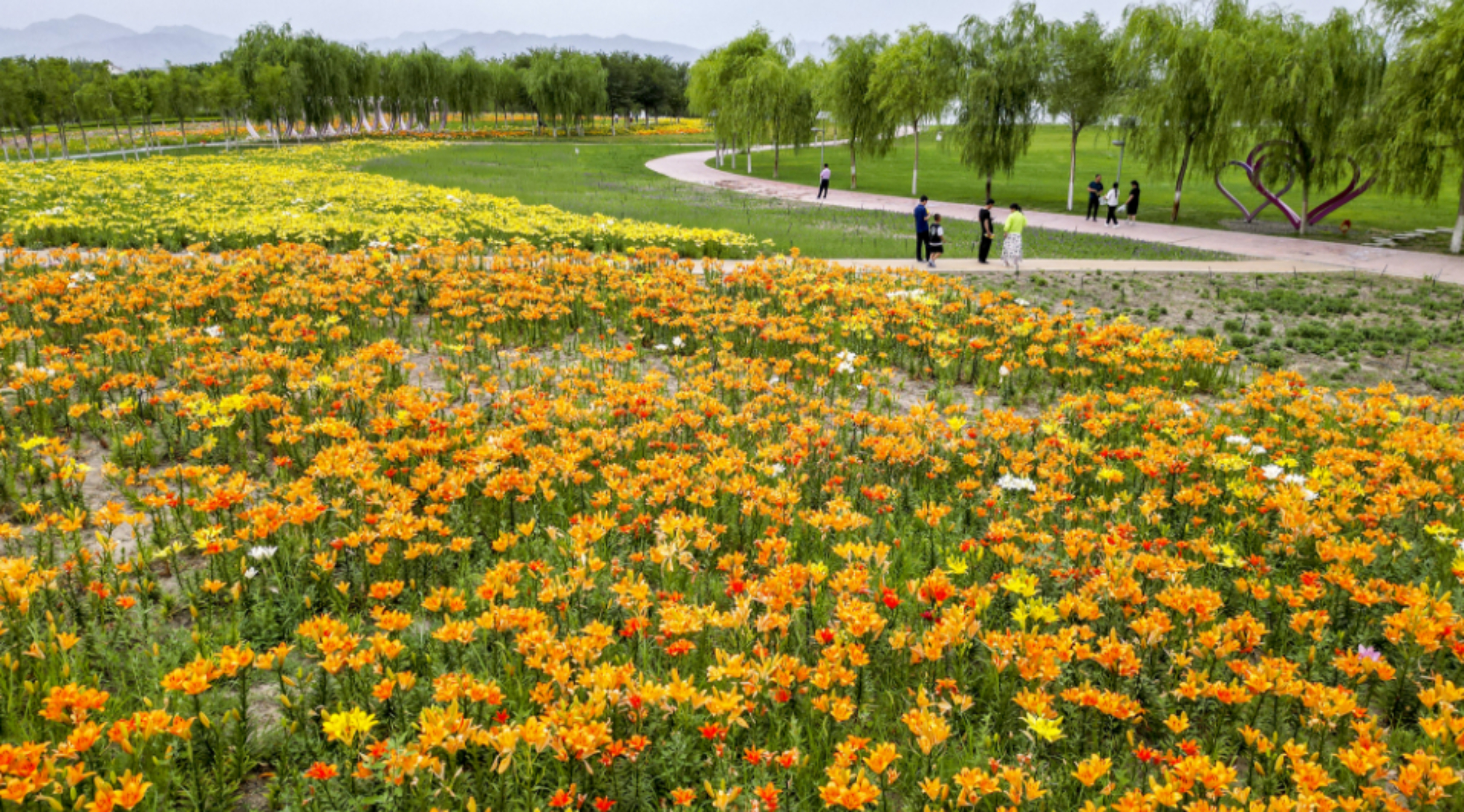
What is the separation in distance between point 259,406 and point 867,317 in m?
6.56

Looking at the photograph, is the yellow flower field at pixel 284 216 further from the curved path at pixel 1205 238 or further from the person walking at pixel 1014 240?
the curved path at pixel 1205 238

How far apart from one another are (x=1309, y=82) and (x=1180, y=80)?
381cm

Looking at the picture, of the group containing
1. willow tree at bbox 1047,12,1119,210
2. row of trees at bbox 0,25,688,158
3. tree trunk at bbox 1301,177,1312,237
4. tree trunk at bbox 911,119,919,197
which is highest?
row of trees at bbox 0,25,688,158

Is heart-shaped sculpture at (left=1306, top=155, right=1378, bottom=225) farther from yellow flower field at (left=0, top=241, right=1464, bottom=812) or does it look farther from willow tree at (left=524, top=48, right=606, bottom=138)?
willow tree at (left=524, top=48, right=606, bottom=138)

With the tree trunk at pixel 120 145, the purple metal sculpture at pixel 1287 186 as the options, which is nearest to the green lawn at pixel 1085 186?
the purple metal sculpture at pixel 1287 186

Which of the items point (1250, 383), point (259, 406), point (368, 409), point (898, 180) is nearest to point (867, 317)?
point (1250, 383)

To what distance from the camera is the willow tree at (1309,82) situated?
24062mm

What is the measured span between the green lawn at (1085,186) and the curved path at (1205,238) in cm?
211

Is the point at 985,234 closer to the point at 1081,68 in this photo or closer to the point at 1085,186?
the point at 1081,68

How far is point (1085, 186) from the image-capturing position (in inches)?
1725

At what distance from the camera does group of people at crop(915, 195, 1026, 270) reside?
1705 centimetres

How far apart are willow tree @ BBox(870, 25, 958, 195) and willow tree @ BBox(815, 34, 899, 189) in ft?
2.87

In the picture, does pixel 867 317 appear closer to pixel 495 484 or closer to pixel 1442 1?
pixel 495 484

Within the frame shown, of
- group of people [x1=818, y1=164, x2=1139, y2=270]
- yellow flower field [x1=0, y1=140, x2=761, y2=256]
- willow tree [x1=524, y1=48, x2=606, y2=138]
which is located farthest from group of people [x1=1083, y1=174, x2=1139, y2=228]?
willow tree [x1=524, y1=48, x2=606, y2=138]
